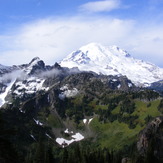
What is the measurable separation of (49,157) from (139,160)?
1704 inches

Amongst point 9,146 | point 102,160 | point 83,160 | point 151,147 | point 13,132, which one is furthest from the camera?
point 102,160

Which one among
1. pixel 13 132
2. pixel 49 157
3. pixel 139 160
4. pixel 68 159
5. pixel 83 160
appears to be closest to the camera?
pixel 13 132

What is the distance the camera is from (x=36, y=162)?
372 feet

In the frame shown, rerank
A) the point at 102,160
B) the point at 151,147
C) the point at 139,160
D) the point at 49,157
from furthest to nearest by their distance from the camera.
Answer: the point at 102,160, the point at 139,160, the point at 49,157, the point at 151,147

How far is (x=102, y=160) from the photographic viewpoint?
7116 inches

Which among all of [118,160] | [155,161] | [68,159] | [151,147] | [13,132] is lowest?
[118,160]

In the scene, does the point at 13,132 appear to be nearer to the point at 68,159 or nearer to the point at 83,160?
the point at 68,159

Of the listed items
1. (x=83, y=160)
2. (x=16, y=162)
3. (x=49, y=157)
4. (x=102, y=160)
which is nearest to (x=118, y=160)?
(x=102, y=160)

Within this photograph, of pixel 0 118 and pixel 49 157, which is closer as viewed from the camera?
pixel 0 118

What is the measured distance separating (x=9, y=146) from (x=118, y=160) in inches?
5947

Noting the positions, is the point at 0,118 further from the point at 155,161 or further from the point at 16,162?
the point at 155,161

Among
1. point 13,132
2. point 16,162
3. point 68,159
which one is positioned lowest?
point 68,159

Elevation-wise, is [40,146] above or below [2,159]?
below

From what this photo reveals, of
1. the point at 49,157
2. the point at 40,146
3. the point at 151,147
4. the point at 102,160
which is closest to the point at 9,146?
the point at 40,146
